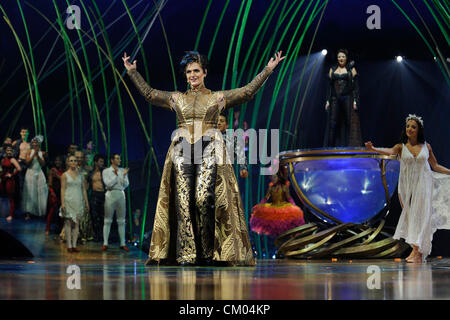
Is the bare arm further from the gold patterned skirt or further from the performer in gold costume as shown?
the gold patterned skirt

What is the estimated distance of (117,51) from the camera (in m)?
10.7

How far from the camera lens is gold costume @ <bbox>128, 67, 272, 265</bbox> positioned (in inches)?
183

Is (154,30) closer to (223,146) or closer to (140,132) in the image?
(140,132)

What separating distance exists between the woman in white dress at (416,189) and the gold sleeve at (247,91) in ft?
6.45

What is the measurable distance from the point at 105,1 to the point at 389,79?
4.80 m

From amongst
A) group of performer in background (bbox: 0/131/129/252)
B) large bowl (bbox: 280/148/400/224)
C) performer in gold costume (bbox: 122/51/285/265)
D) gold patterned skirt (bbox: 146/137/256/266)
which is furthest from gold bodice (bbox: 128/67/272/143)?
group of performer in background (bbox: 0/131/129/252)

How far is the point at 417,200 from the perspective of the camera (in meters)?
6.47

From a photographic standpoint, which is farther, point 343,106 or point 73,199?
point 73,199

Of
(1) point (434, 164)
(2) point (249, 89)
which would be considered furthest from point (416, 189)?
(2) point (249, 89)

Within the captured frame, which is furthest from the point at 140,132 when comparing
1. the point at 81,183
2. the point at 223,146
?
the point at 223,146

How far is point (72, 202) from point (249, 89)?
187 inches

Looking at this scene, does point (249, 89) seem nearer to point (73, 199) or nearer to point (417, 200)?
point (417, 200)

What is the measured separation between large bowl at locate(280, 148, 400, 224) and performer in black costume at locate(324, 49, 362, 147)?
0.70 m

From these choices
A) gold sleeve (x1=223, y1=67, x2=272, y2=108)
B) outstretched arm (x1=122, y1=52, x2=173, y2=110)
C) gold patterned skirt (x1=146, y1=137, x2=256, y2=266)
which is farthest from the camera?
outstretched arm (x1=122, y1=52, x2=173, y2=110)
